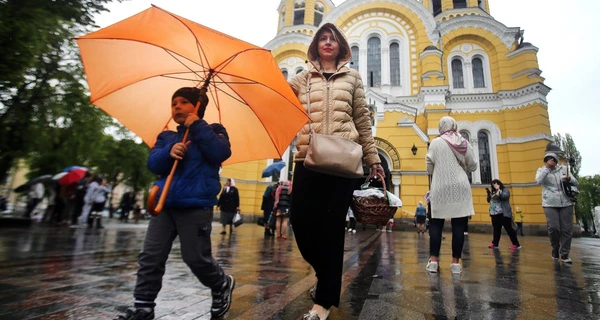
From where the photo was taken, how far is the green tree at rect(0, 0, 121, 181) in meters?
5.98

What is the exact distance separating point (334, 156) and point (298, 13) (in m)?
24.4

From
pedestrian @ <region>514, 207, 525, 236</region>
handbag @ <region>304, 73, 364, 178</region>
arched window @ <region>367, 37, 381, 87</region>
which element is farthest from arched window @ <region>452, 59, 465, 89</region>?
handbag @ <region>304, 73, 364, 178</region>

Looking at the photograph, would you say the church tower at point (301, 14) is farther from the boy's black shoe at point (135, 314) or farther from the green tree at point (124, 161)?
the boy's black shoe at point (135, 314)

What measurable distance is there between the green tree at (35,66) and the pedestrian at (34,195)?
2.69 metres

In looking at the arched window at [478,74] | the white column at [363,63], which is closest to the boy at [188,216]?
the white column at [363,63]

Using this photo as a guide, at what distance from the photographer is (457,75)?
18641 millimetres

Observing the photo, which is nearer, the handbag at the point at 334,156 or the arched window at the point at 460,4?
the handbag at the point at 334,156

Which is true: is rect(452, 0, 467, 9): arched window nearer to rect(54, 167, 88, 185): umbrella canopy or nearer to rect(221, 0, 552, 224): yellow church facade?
rect(221, 0, 552, 224): yellow church facade

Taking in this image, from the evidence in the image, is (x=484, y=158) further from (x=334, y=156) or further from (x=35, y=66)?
(x=35, y=66)

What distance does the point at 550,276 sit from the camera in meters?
3.75

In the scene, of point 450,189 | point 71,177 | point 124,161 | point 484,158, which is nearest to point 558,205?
point 450,189

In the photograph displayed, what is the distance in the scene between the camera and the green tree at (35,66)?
5.98 metres

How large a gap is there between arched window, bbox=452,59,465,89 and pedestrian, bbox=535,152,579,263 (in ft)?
48.5

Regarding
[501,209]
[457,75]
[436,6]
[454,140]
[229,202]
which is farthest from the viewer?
[436,6]
